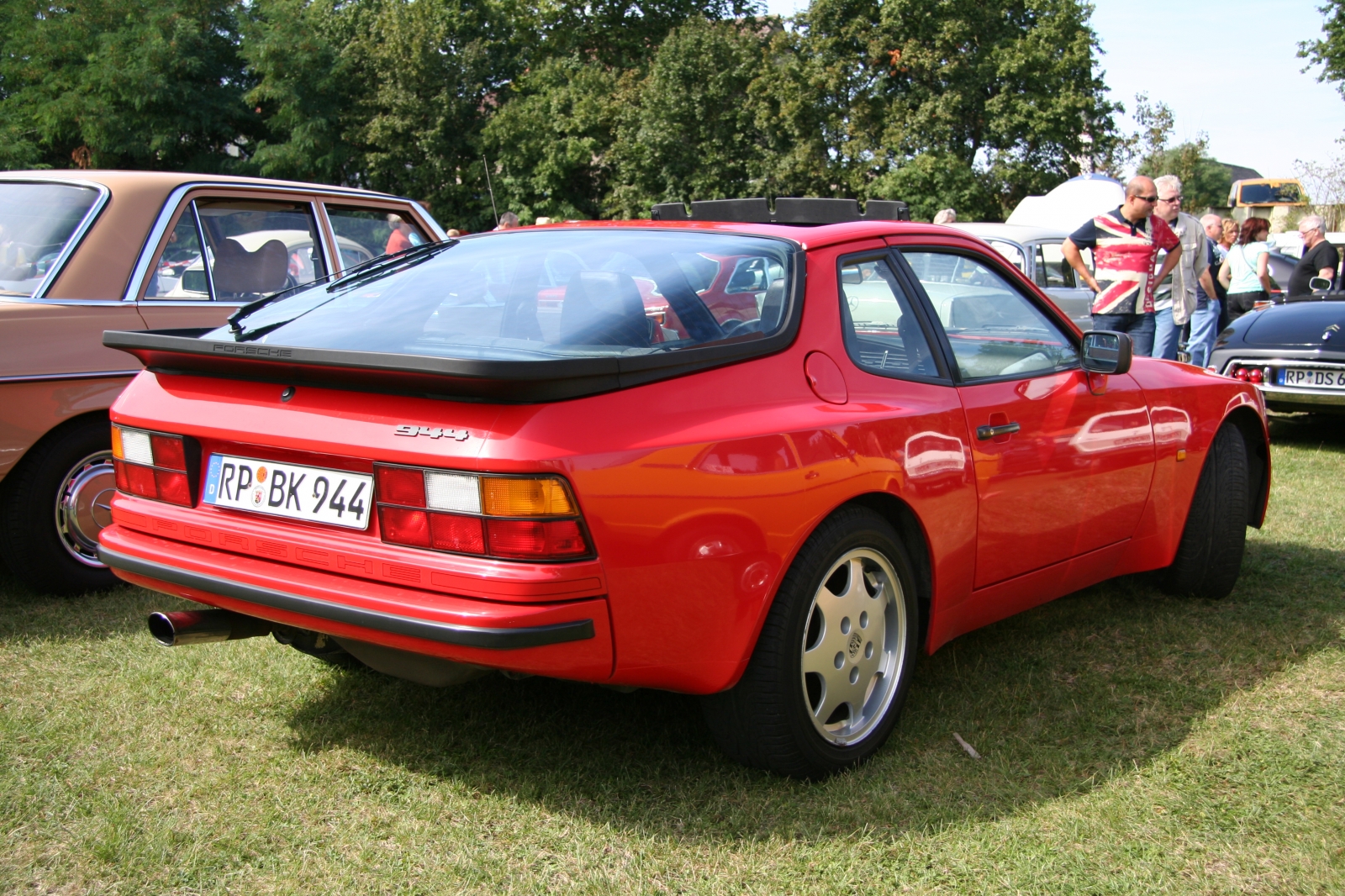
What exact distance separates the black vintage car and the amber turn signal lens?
6.71m

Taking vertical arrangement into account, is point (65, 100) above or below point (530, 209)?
above

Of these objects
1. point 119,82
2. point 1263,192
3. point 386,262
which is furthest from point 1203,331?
point 119,82

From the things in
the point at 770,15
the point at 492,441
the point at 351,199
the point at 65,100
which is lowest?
the point at 492,441

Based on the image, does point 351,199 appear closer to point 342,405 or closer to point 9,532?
point 9,532

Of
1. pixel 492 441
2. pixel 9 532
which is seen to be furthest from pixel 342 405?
pixel 9 532

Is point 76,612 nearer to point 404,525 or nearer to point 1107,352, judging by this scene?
point 404,525

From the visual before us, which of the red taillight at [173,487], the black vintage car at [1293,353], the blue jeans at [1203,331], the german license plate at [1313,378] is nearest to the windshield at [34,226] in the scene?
the red taillight at [173,487]

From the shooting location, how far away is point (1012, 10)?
3669cm

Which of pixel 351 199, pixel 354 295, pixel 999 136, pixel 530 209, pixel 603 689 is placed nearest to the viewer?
pixel 354 295

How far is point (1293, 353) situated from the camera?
311 inches

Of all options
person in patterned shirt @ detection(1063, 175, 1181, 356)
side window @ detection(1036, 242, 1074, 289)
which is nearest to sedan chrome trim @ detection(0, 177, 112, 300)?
person in patterned shirt @ detection(1063, 175, 1181, 356)

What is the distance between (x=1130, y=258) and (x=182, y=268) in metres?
5.34

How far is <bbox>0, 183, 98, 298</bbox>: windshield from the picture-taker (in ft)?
14.5

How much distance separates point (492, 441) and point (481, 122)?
43852 millimetres
